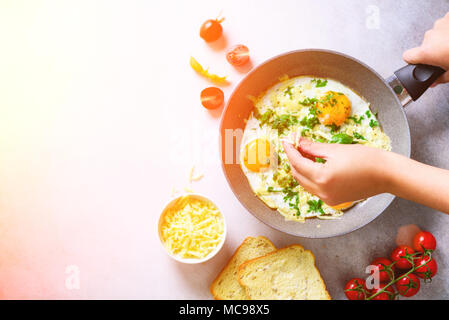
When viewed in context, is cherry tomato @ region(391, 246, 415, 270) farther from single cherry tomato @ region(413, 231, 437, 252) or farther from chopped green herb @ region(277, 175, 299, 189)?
chopped green herb @ region(277, 175, 299, 189)

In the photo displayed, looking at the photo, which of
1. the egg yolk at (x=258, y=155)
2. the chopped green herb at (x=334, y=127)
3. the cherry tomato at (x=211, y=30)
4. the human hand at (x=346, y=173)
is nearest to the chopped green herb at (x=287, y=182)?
the egg yolk at (x=258, y=155)

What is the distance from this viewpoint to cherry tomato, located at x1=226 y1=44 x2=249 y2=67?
2598mm

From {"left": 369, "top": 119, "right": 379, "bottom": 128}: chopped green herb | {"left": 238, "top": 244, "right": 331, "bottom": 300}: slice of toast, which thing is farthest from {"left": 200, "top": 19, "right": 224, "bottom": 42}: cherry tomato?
{"left": 238, "top": 244, "right": 331, "bottom": 300}: slice of toast

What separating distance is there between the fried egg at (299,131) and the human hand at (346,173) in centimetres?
54

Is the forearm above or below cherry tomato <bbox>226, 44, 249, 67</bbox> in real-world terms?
below

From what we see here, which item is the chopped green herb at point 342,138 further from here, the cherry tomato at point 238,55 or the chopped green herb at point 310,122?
the cherry tomato at point 238,55

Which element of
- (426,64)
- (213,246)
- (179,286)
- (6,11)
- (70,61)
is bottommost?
(179,286)

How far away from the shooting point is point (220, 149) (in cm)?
243

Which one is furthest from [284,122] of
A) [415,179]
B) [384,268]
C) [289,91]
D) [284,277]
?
[384,268]

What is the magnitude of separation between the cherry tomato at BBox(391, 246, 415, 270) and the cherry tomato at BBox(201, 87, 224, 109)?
154cm

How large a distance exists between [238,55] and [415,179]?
1.38m

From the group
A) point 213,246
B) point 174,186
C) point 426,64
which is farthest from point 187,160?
point 426,64
